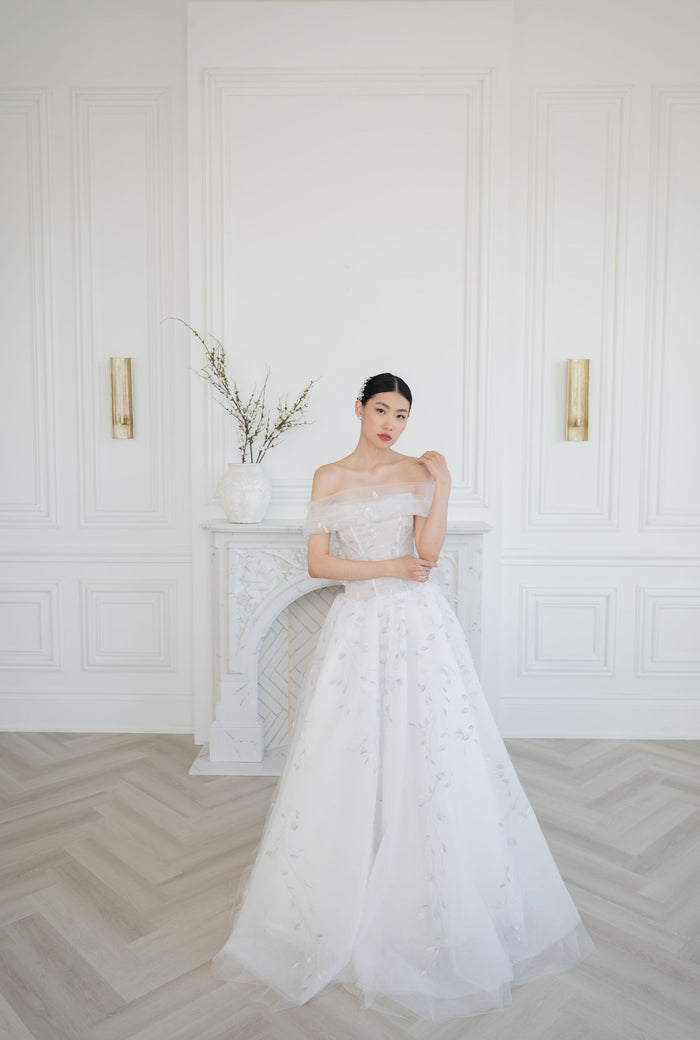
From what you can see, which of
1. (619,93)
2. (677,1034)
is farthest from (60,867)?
(619,93)

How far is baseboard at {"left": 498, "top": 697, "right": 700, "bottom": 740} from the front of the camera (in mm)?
4305

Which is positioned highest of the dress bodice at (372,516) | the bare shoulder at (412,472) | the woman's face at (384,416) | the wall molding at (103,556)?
the woman's face at (384,416)

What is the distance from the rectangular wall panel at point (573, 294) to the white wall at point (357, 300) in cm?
1

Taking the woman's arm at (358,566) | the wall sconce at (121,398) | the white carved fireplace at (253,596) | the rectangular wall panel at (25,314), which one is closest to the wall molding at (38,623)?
the rectangular wall panel at (25,314)

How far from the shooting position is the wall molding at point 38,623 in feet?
14.4

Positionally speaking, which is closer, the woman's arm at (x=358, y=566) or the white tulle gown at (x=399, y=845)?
the white tulle gown at (x=399, y=845)

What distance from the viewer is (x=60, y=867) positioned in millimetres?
2875

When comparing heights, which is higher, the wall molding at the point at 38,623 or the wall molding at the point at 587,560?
the wall molding at the point at 587,560

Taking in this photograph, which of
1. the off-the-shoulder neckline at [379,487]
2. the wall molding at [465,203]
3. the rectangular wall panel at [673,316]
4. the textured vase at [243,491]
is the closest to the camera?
the off-the-shoulder neckline at [379,487]

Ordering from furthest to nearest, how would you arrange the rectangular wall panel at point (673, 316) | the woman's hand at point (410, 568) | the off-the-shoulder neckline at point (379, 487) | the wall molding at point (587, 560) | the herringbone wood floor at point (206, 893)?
the wall molding at point (587, 560) → the rectangular wall panel at point (673, 316) → the off-the-shoulder neckline at point (379, 487) → the woman's hand at point (410, 568) → the herringbone wood floor at point (206, 893)

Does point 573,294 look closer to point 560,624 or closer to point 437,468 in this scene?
point 560,624

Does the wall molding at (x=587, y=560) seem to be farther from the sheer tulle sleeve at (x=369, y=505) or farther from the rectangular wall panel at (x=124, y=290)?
the rectangular wall panel at (x=124, y=290)

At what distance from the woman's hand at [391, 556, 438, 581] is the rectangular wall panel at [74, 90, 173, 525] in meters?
2.30

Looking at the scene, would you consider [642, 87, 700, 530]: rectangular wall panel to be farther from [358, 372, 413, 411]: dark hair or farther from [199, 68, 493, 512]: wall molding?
[358, 372, 413, 411]: dark hair
